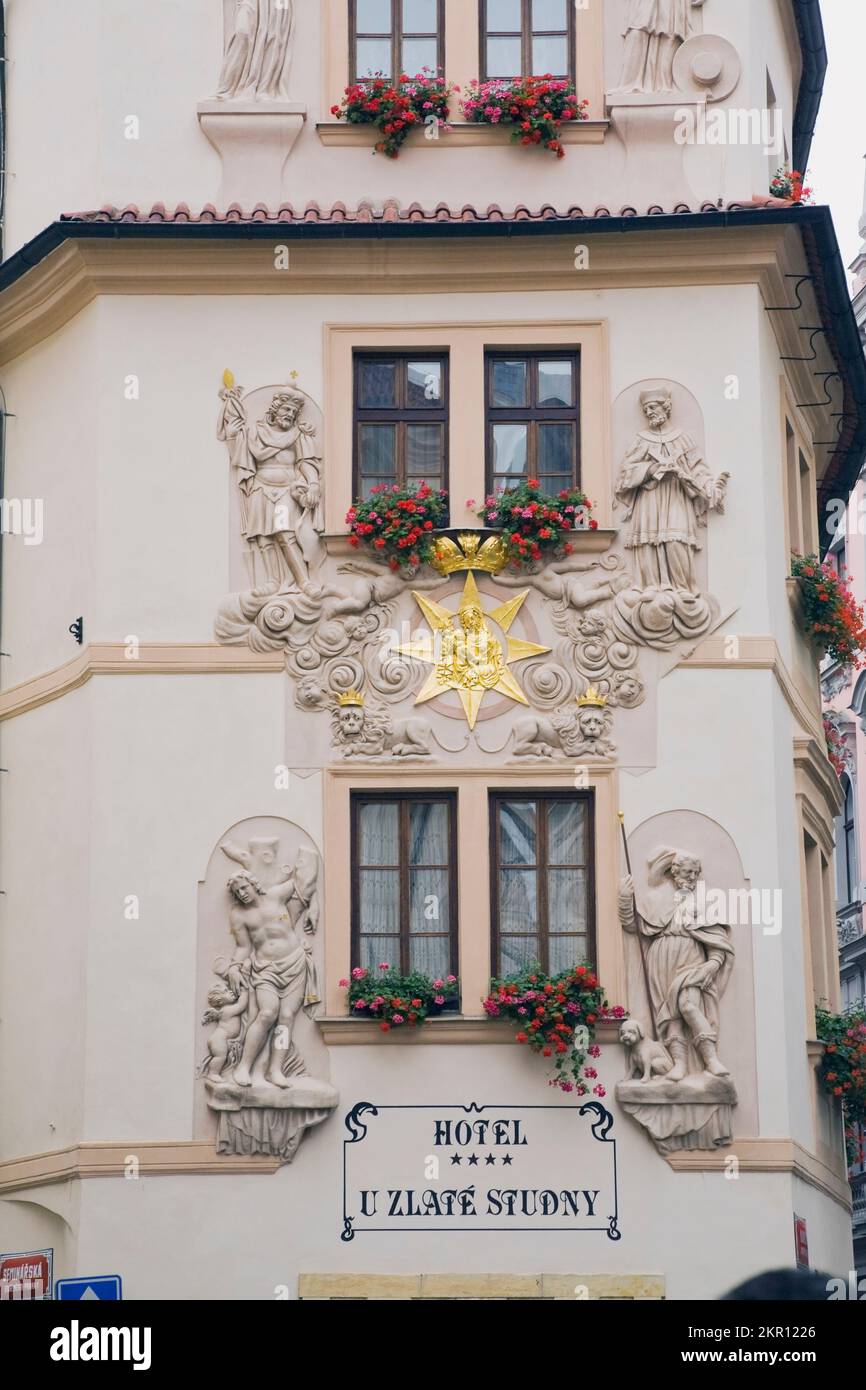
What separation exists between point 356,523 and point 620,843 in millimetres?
3650

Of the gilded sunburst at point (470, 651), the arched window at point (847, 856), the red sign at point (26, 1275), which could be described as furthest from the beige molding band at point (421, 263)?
the arched window at point (847, 856)

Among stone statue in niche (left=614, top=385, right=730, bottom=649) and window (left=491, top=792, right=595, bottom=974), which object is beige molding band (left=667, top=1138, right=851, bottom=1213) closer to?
window (left=491, top=792, right=595, bottom=974)

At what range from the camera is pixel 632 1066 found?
22.0m

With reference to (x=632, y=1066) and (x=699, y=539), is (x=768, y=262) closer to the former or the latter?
(x=699, y=539)

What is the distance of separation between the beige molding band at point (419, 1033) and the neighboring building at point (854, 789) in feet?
75.3

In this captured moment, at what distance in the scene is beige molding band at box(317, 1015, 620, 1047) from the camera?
22.1 m

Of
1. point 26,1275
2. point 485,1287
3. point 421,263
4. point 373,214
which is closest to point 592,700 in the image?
point 421,263

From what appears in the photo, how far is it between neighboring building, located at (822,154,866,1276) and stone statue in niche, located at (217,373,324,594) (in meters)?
22.4

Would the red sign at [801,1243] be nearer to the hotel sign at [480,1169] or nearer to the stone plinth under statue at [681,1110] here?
the stone plinth under statue at [681,1110]

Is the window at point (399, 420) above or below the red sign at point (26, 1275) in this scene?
above

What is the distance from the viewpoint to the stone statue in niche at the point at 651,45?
949 inches

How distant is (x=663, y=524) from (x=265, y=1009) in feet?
18.2

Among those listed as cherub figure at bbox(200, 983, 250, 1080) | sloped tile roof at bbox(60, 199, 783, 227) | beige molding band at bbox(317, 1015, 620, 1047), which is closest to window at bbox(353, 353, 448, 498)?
sloped tile roof at bbox(60, 199, 783, 227)

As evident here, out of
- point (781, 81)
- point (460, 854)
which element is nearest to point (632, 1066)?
point (460, 854)
